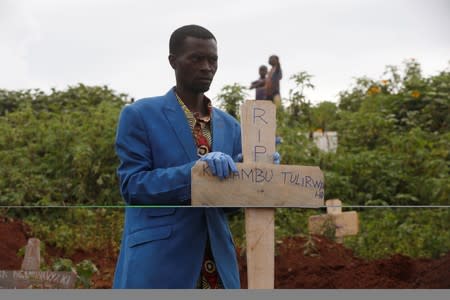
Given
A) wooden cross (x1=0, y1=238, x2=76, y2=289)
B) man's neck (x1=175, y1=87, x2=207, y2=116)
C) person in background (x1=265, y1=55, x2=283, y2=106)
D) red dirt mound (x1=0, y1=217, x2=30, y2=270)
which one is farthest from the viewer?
person in background (x1=265, y1=55, x2=283, y2=106)

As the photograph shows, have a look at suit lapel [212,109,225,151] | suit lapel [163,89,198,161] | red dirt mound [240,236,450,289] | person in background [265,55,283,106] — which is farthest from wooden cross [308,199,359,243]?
person in background [265,55,283,106]

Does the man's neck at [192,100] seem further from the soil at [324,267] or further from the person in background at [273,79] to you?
the person in background at [273,79]

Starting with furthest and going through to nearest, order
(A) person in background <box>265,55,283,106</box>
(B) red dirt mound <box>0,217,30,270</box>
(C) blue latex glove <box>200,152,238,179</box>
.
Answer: (A) person in background <box>265,55,283,106</box>, (B) red dirt mound <box>0,217,30,270</box>, (C) blue latex glove <box>200,152,238,179</box>

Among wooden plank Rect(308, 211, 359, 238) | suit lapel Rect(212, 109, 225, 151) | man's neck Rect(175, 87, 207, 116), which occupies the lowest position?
wooden plank Rect(308, 211, 359, 238)

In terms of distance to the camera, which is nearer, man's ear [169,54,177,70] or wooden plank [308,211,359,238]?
man's ear [169,54,177,70]

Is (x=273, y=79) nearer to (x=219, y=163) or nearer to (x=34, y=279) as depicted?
(x=34, y=279)

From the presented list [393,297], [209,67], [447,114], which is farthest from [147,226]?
[447,114]

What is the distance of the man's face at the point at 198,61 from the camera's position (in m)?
3.32

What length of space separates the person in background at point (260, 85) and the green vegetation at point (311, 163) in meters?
1.24

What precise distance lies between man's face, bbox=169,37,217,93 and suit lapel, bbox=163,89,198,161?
0.35 ft

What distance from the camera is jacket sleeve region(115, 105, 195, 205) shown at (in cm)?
318

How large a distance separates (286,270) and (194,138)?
10.9ft

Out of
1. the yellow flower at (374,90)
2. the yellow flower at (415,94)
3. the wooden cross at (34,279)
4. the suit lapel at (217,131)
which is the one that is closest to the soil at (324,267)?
the wooden cross at (34,279)

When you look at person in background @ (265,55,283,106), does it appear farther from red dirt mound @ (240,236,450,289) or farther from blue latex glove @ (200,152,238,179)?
blue latex glove @ (200,152,238,179)
